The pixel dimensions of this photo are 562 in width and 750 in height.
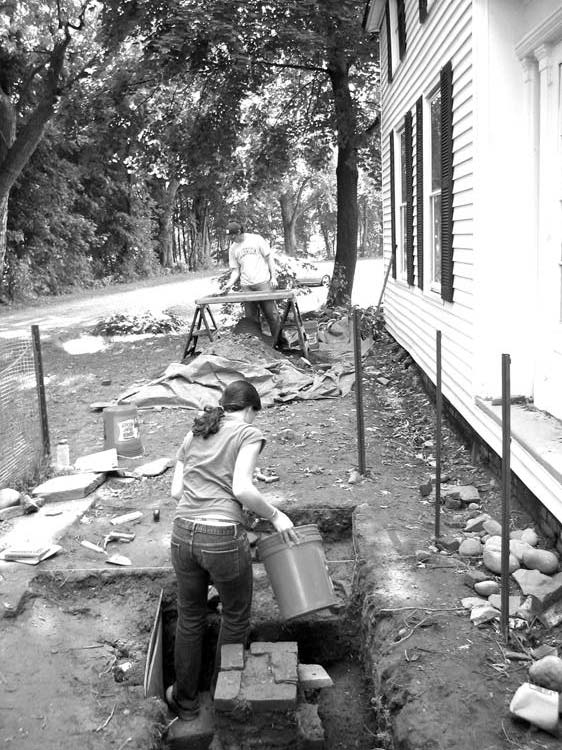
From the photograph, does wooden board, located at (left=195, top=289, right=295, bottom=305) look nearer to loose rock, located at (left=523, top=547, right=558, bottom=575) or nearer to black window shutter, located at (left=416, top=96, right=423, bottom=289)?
black window shutter, located at (left=416, top=96, right=423, bottom=289)

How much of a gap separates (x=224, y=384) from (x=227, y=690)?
583 cm

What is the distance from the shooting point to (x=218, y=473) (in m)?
3.77

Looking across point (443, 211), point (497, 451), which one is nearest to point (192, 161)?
point (443, 211)

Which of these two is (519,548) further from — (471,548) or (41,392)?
(41,392)

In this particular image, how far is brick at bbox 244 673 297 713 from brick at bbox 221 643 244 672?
0.11 metres

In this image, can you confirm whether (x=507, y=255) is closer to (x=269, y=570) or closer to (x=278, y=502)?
(x=278, y=502)

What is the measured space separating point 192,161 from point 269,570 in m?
13.1

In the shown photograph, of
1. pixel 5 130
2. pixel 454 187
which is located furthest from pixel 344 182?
pixel 454 187

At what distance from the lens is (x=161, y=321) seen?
50.3 feet

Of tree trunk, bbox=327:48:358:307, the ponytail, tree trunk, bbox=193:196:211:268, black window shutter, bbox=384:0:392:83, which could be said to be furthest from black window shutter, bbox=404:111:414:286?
tree trunk, bbox=193:196:211:268

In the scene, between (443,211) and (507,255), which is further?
(443,211)

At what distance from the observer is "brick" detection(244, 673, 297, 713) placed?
3328mm

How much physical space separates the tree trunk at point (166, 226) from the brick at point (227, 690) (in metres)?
33.5

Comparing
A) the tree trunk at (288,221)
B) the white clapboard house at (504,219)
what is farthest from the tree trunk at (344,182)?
the tree trunk at (288,221)
